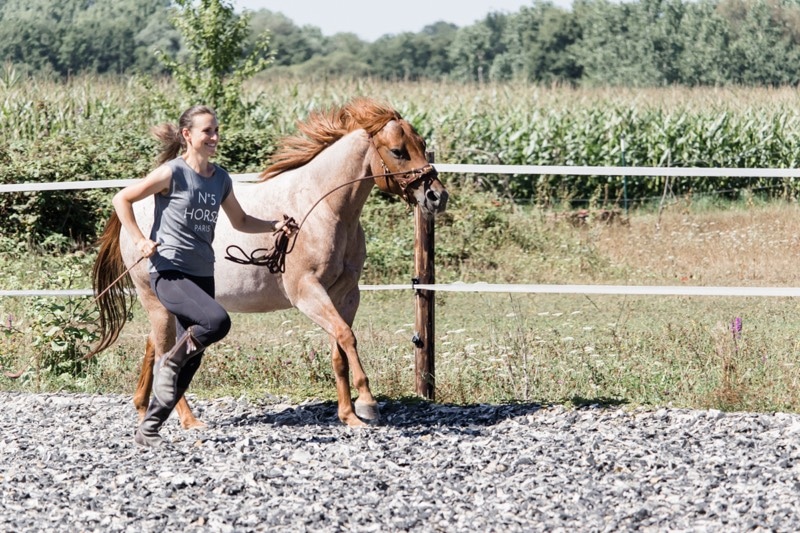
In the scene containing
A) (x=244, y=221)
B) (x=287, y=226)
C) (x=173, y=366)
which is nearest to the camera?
(x=173, y=366)

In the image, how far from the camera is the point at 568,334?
10.5 meters

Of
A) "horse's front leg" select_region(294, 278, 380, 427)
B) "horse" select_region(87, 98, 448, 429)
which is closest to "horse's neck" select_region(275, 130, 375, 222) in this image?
"horse" select_region(87, 98, 448, 429)

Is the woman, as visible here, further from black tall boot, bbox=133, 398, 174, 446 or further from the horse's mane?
the horse's mane

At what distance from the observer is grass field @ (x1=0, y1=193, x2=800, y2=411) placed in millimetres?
7617

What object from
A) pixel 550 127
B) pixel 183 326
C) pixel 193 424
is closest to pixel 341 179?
pixel 183 326

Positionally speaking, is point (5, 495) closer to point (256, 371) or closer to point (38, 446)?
point (38, 446)

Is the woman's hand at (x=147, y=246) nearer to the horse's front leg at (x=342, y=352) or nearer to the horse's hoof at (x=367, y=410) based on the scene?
the horse's front leg at (x=342, y=352)

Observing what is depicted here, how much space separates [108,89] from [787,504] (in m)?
19.9

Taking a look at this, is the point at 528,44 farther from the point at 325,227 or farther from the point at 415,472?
the point at 415,472

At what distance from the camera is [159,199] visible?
6035 mm

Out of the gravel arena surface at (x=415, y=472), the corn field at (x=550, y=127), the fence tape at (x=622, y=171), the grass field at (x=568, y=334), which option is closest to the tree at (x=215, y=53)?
the corn field at (x=550, y=127)

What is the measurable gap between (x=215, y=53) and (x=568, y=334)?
9679mm

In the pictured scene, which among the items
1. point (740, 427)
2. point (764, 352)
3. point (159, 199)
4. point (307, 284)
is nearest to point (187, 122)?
point (159, 199)

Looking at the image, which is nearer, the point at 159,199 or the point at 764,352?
the point at 159,199
